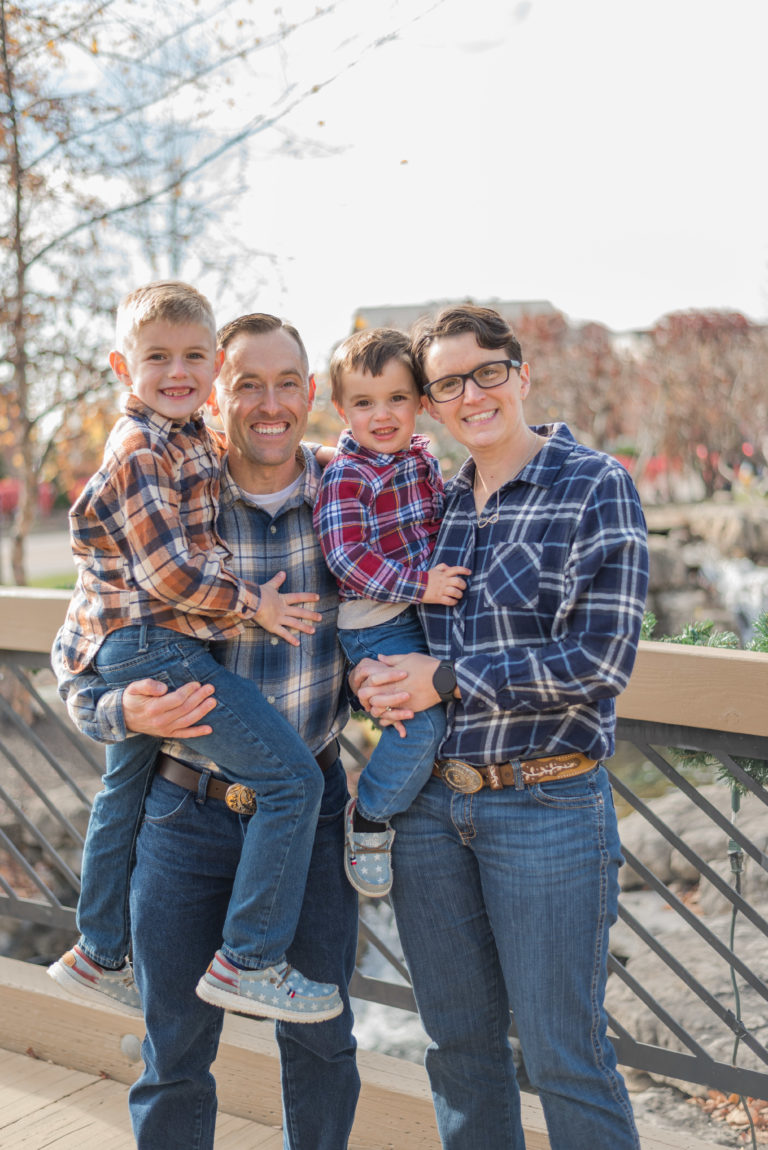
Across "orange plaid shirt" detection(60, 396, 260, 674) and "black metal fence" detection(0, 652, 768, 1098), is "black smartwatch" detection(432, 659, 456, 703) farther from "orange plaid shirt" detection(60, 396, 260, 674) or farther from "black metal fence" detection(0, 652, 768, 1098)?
"black metal fence" detection(0, 652, 768, 1098)

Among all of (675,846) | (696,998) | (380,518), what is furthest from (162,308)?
(696,998)

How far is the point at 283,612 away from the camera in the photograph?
180cm

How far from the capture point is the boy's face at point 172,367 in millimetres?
1810

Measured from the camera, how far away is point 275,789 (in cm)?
177

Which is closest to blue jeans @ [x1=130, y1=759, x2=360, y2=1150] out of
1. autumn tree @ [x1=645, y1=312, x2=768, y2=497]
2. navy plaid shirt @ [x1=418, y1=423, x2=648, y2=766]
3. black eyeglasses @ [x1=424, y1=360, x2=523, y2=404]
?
navy plaid shirt @ [x1=418, y1=423, x2=648, y2=766]

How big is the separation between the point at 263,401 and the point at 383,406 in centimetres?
23

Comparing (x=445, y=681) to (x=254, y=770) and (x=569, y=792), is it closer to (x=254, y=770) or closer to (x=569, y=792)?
(x=569, y=792)

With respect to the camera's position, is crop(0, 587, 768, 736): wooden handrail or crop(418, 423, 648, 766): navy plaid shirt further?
crop(0, 587, 768, 736): wooden handrail

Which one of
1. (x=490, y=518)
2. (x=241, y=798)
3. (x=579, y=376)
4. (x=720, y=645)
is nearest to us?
(x=490, y=518)

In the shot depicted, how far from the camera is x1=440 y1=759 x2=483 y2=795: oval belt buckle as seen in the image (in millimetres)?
1668

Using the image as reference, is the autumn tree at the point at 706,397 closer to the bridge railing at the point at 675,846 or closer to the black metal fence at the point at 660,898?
the black metal fence at the point at 660,898

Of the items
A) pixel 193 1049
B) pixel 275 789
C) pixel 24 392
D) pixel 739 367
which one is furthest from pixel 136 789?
pixel 739 367

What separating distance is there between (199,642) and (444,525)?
51 centimetres

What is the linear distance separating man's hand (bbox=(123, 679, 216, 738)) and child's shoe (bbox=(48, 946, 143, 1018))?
56cm
